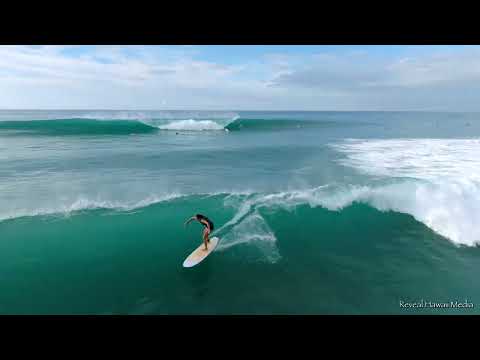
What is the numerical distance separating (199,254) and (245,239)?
1.63 meters

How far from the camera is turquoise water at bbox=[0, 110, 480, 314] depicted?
6.14 metres

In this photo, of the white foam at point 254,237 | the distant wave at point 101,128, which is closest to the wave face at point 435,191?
the white foam at point 254,237

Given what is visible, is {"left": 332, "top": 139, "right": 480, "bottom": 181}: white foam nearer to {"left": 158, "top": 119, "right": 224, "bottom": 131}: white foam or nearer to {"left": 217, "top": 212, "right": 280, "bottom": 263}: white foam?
{"left": 217, "top": 212, "right": 280, "bottom": 263}: white foam

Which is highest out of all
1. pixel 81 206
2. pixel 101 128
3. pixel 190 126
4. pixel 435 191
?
pixel 190 126

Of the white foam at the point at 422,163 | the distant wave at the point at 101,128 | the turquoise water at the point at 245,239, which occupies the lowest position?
the turquoise water at the point at 245,239

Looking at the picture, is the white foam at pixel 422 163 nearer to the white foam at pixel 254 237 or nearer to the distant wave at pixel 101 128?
the white foam at pixel 254 237

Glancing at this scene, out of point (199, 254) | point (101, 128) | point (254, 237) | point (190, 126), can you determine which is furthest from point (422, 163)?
point (101, 128)

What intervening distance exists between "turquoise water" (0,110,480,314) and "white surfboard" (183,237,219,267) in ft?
0.53

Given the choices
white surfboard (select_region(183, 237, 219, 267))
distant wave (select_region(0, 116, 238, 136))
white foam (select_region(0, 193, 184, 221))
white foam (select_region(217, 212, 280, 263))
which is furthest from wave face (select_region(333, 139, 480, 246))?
distant wave (select_region(0, 116, 238, 136))

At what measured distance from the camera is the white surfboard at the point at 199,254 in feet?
23.1

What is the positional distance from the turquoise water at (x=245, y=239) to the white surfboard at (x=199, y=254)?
0.16 meters

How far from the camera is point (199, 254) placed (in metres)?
7.31

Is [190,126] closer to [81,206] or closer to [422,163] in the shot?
[81,206]

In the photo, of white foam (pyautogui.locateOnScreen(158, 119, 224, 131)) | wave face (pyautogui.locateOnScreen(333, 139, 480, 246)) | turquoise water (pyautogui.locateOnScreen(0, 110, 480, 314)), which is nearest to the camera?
turquoise water (pyautogui.locateOnScreen(0, 110, 480, 314))
